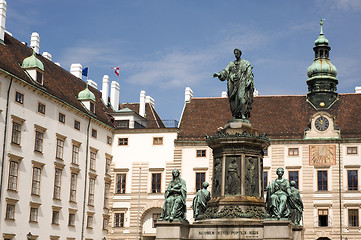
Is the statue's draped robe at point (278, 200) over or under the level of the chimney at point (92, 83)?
under

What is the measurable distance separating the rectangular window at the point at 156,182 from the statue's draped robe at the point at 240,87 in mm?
36408

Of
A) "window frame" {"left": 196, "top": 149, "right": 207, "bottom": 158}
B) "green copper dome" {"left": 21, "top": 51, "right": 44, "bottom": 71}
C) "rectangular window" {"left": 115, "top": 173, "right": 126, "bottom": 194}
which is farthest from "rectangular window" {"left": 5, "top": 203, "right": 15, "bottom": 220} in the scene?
"window frame" {"left": 196, "top": 149, "right": 207, "bottom": 158}

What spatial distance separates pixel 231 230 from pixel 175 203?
6.39ft

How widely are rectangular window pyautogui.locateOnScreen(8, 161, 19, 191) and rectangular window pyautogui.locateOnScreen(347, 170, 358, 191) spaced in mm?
27198

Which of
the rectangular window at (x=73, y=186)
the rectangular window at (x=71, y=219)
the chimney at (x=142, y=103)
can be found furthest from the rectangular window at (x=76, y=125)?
the chimney at (x=142, y=103)

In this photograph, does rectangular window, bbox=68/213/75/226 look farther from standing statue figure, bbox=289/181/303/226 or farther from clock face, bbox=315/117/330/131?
standing statue figure, bbox=289/181/303/226

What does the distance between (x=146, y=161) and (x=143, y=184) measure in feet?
6.65

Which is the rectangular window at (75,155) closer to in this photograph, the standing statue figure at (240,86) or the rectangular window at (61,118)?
the rectangular window at (61,118)

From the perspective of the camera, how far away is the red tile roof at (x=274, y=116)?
56188mm

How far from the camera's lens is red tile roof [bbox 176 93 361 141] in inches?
2212

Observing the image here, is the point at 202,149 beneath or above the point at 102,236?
above

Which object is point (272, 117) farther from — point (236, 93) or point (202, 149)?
point (236, 93)

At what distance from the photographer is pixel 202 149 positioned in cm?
5688

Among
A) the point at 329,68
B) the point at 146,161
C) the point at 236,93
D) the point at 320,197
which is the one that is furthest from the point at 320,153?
the point at 236,93
